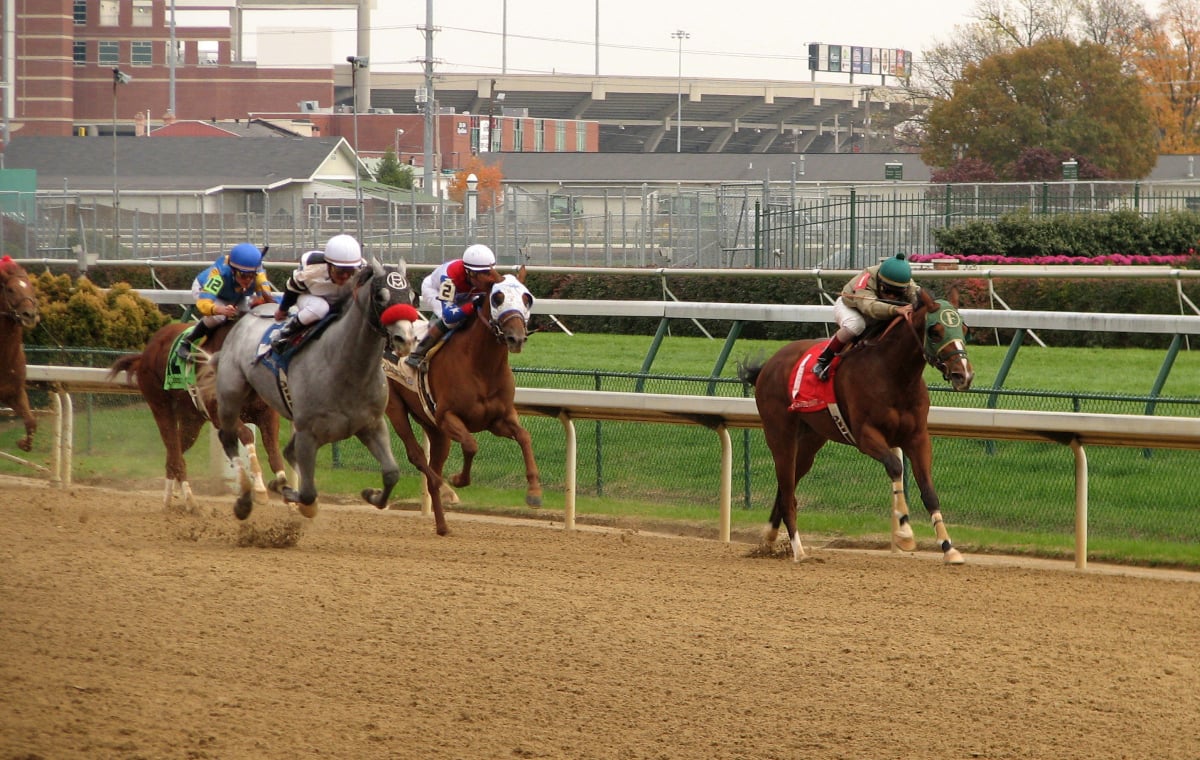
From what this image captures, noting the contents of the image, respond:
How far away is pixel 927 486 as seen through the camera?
807cm

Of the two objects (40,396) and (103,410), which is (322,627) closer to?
(103,410)

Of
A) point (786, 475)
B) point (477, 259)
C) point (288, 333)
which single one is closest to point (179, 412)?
point (288, 333)

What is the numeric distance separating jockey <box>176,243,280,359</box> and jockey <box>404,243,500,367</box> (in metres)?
1.10

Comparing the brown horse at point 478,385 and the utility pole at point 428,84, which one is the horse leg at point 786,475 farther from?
the utility pole at point 428,84

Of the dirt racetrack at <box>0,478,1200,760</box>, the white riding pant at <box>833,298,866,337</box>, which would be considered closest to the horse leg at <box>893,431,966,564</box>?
the dirt racetrack at <box>0,478,1200,760</box>

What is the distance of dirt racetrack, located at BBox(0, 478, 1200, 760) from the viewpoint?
479cm

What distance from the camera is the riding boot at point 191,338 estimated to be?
32.5 feet

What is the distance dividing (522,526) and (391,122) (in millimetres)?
62681

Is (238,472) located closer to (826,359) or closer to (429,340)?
(429,340)

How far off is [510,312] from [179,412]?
3189mm

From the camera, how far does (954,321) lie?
7.95 metres

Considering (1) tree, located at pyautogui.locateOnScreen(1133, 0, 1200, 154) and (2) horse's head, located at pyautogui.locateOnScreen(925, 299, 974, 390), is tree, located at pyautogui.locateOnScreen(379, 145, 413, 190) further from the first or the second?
(2) horse's head, located at pyautogui.locateOnScreen(925, 299, 974, 390)

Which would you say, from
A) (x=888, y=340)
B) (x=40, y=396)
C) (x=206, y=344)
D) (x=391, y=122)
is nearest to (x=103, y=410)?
(x=40, y=396)

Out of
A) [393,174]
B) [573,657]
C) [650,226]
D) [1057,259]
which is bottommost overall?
[573,657]
